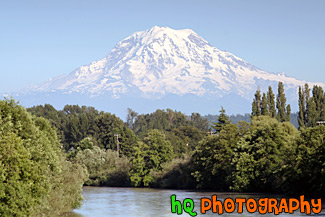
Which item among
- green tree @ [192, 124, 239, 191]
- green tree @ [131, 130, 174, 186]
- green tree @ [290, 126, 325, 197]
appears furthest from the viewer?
green tree @ [131, 130, 174, 186]

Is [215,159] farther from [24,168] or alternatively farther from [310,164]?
[24,168]

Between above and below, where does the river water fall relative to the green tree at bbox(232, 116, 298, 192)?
below

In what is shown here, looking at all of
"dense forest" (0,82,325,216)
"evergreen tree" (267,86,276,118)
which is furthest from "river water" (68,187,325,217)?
"evergreen tree" (267,86,276,118)

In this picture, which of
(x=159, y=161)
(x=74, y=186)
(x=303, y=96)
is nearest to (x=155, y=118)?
(x=303, y=96)

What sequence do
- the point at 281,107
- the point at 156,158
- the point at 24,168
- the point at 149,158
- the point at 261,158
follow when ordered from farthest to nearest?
the point at 281,107 → the point at 149,158 → the point at 156,158 → the point at 261,158 → the point at 24,168

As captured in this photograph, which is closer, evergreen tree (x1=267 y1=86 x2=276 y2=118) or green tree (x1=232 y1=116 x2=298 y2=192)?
green tree (x1=232 y1=116 x2=298 y2=192)

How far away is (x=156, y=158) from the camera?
108 meters

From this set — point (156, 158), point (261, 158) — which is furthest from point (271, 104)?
point (261, 158)

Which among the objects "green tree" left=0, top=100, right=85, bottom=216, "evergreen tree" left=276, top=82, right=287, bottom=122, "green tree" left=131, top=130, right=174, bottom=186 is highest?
"evergreen tree" left=276, top=82, right=287, bottom=122

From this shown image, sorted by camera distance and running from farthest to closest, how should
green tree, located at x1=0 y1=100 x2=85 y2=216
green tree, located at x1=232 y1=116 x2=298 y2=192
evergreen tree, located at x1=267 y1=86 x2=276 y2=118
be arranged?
evergreen tree, located at x1=267 y1=86 x2=276 y2=118
green tree, located at x1=232 y1=116 x2=298 y2=192
green tree, located at x1=0 y1=100 x2=85 y2=216

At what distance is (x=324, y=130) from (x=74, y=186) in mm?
29900

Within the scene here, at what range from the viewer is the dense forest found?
3809 centimetres

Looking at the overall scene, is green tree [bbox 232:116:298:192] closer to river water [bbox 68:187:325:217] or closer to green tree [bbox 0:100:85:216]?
river water [bbox 68:187:325:217]

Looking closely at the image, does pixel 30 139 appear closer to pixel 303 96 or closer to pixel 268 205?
pixel 268 205
